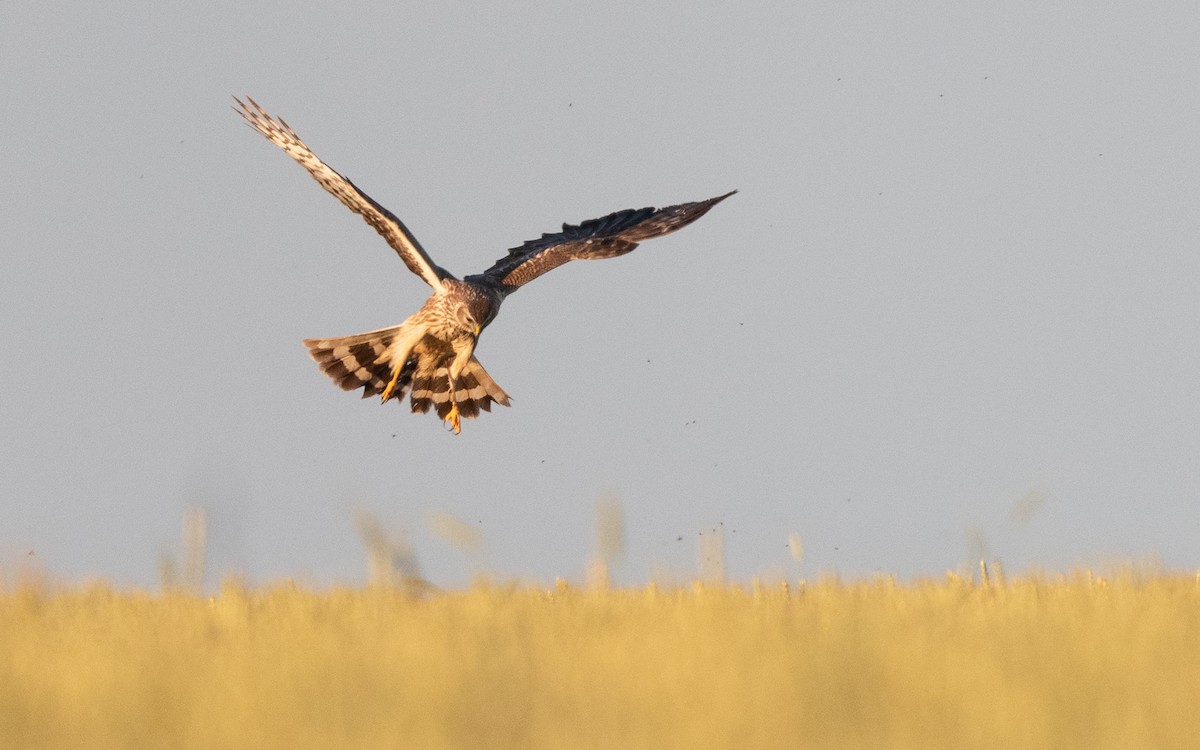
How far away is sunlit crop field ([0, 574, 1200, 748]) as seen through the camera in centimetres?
479

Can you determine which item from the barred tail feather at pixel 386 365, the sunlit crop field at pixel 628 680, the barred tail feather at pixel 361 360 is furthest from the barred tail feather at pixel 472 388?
the sunlit crop field at pixel 628 680

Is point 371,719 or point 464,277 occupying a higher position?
point 464,277

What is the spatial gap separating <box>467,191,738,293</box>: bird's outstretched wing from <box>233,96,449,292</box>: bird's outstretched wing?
65 cm

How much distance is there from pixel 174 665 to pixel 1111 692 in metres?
3.75

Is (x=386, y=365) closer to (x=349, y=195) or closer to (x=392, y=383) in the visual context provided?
(x=392, y=383)

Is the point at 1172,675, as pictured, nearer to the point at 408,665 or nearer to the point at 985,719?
the point at 985,719

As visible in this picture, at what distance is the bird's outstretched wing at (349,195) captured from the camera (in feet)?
32.5

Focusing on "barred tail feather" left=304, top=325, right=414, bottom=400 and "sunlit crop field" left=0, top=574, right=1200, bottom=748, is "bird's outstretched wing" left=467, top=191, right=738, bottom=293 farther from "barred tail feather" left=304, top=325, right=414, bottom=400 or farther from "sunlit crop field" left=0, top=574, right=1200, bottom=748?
"sunlit crop field" left=0, top=574, right=1200, bottom=748

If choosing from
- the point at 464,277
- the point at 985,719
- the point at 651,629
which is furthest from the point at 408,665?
the point at 464,277

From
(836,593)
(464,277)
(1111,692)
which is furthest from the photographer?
(464,277)

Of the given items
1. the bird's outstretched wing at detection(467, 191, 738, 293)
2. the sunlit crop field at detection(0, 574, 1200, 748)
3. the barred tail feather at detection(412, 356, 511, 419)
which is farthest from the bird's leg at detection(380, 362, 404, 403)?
the sunlit crop field at detection(0, 574, 1200, 748)

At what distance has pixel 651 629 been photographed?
678 cm

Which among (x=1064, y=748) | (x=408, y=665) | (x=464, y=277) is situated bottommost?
(x=1064, y=748)

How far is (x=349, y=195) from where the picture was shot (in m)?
9.95
